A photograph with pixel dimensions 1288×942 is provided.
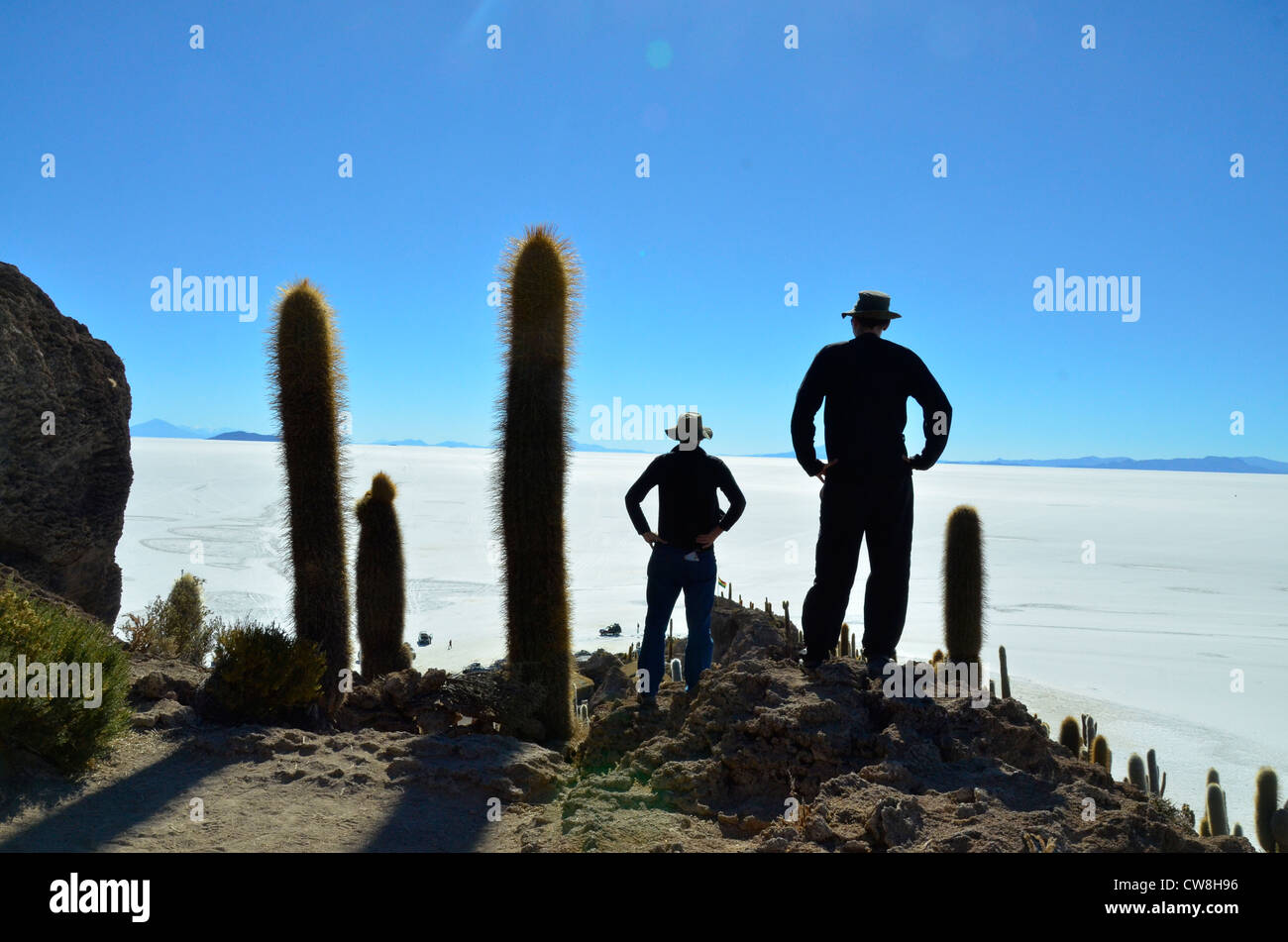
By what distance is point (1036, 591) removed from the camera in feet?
96.7

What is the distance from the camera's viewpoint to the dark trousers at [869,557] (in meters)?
5.21

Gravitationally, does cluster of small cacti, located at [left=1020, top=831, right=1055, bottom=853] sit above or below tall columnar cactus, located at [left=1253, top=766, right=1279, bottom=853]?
above

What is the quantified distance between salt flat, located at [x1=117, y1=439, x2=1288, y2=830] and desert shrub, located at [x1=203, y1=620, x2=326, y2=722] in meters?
1.63

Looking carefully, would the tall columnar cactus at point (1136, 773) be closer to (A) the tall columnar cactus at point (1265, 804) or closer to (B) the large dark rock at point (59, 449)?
(A) the tall columnar cactus at point (1265, 804)

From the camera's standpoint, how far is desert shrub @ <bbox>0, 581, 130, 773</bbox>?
457 cm

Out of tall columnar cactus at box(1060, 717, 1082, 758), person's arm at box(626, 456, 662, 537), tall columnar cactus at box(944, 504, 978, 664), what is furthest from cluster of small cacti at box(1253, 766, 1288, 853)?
person's arm at box(626, 456, 662, 537)

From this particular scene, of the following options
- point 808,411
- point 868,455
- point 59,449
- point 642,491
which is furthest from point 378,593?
point 868,455

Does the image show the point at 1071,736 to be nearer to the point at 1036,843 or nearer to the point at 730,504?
the point at 730,504

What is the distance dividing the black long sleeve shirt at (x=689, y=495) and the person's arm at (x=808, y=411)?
34.9 inches

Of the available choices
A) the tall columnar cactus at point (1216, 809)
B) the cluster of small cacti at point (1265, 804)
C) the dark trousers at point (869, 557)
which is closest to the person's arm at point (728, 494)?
the dark trousers at point (869, 557)

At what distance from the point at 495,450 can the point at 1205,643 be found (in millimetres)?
20888

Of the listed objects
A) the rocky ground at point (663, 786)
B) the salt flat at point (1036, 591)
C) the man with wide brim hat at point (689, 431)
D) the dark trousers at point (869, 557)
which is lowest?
the salt flat at point (1036, 591)

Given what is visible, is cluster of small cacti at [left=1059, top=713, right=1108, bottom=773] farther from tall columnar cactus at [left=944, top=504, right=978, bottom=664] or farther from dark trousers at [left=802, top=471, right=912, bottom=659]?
dark trousers at [left=802, top=471, right=912, bottom=659]
